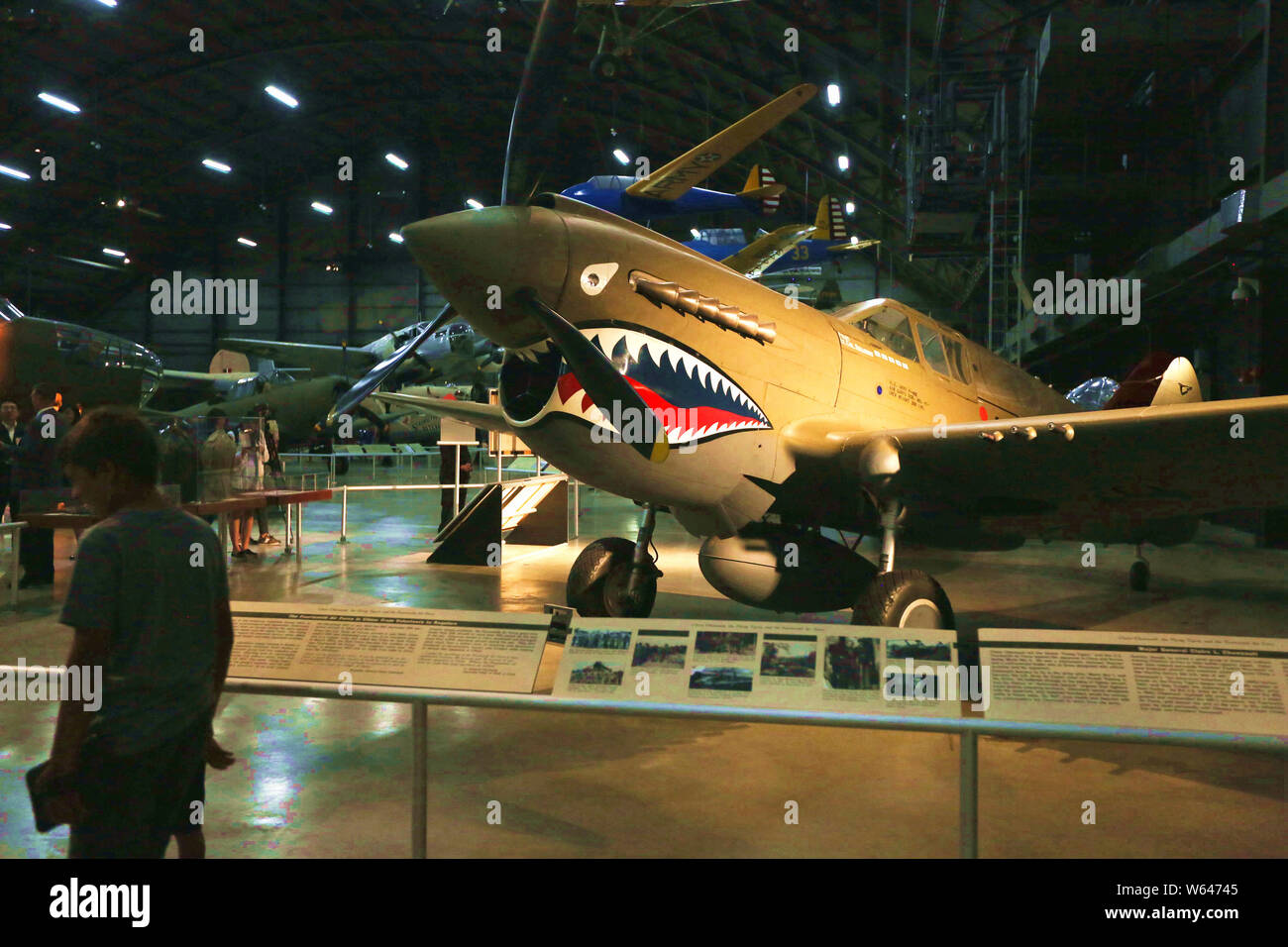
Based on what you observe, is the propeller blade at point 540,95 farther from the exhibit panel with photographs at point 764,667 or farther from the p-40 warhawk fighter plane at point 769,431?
the exhibit panel with photographs at point 764,667

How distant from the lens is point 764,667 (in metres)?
2.58

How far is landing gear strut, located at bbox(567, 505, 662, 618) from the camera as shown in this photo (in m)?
5.66

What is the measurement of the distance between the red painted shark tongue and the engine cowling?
35.7 inches

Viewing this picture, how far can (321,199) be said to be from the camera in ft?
125

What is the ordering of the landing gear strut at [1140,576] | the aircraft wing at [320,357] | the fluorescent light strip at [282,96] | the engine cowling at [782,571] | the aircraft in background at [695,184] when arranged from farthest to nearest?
the fluorescent light strip at [282,96]
the aircraft wing at [320,357]
the landing gear strut at [1140,576]
the aircraft in background at [695,184]
the engine cowling at [782,571]

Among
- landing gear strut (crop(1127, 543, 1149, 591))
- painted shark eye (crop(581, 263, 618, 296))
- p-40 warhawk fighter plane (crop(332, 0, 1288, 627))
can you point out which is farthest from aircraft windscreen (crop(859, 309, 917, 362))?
landing gear strut (crop(1127, 543, 1149, 591))

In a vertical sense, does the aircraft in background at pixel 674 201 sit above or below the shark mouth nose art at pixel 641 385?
above

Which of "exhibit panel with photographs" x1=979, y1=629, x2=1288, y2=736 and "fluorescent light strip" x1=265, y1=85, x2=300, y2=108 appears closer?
"exhibit panel with photographs" x1=979, y1=629, x2=1288, y2=736

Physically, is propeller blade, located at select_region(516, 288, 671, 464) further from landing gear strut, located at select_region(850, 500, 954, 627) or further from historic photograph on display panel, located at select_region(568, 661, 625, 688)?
historic photograph on display panel, located at select_region(568, 661, 625, 688)

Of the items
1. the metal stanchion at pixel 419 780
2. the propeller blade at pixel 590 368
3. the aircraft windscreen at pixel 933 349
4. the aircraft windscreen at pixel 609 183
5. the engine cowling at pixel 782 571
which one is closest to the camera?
the metal stanchion at pixel 419 780

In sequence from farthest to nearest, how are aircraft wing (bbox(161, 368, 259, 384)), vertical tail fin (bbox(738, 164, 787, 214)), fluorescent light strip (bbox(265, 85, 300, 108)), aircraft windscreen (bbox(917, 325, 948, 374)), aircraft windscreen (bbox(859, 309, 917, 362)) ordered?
fluorescent light strip (bbox(265, 85, 300, 108)) → aircraft wing (bbox(161, 368, 259, 384)) → vertical tail fin (bbox(738, 164, 787, 214)) → aircraft windscreen (bbox(917, 325, 948, 374)) → aircraft windscreen (bbox(859, 309, 917, 362))

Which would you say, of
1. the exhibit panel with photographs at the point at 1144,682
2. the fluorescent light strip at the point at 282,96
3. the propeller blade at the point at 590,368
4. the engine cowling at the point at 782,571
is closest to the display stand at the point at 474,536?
the engine cowling at the point at 782,571

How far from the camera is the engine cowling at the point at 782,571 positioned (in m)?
5.25

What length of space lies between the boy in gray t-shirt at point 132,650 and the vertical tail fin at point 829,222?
18701mm
